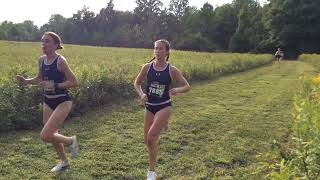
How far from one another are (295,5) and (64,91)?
75.8 m

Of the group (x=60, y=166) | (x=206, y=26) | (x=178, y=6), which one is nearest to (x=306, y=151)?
(x=60, y=166)

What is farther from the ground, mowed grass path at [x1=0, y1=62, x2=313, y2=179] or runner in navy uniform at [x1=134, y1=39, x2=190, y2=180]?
runner in navy uniform at [x1=134, y1=39, x2=190, y2=180]

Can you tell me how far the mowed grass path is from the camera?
7320 mm

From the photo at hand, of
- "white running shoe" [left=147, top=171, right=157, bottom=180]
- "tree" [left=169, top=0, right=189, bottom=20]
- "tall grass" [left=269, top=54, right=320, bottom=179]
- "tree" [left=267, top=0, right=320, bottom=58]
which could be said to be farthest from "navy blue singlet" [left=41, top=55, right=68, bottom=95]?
"tree" [left=169, top=0, right=189, bottom=20]

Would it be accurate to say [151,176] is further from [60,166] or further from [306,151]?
[306,151]

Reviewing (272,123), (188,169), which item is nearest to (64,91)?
(188,169)

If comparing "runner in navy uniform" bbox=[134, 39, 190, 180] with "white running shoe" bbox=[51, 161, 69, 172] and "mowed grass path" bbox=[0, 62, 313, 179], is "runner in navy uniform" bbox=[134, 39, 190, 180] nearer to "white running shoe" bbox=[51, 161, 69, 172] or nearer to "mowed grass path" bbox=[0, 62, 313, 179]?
"mowed grass path" bbox=[0, 62, 313, 179]

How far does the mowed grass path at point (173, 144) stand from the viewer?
732 cm

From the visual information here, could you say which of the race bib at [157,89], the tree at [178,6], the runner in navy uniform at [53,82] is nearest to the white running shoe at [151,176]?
the race bib at [157,89]

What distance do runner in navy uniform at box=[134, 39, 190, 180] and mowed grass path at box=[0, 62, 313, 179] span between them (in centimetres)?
93

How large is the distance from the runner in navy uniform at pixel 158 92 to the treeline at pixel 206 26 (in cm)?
7019

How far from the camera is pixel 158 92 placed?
6.55m

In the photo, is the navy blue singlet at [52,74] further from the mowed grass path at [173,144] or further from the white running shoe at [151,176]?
the white running shoe at [151,176]

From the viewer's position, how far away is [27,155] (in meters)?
8.04
